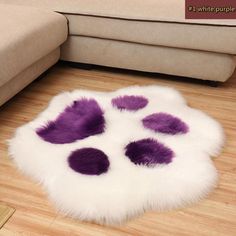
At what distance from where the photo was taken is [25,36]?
1.65m

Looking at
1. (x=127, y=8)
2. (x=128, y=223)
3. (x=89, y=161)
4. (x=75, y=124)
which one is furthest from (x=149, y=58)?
(x=128, y=223)

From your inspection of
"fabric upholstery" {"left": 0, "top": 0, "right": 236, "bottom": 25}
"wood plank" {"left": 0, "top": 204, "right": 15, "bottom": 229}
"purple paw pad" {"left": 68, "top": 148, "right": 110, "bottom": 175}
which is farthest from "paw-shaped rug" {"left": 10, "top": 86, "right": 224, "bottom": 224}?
"fabric upholstery" {"left": 0, "top": 0, "right": 236, "bottom": 25}

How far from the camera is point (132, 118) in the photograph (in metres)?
1.67

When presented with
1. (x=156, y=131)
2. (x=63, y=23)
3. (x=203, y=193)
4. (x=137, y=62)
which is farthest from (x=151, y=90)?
(x=203, y=193)

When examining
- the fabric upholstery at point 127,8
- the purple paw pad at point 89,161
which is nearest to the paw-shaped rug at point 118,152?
the purple paw pad at point 89,161

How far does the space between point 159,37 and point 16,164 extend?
1.05m

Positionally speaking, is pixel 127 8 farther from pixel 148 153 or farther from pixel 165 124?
pixel 148 153

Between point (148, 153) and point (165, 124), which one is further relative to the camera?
point (165, 124)

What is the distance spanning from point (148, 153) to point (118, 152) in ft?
0.42

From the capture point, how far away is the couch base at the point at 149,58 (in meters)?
1.89

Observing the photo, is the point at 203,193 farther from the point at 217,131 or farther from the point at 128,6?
the point at 128,6

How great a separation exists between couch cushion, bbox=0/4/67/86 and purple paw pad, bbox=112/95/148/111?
49 cm

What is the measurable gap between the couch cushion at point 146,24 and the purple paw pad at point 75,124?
496 mm

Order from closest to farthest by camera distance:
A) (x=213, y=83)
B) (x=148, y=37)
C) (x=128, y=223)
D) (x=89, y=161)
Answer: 1. (x=128, y=223)
2. (x=89, y=161)
3. (x=148, y=37)
4. (x=213, y=83)
